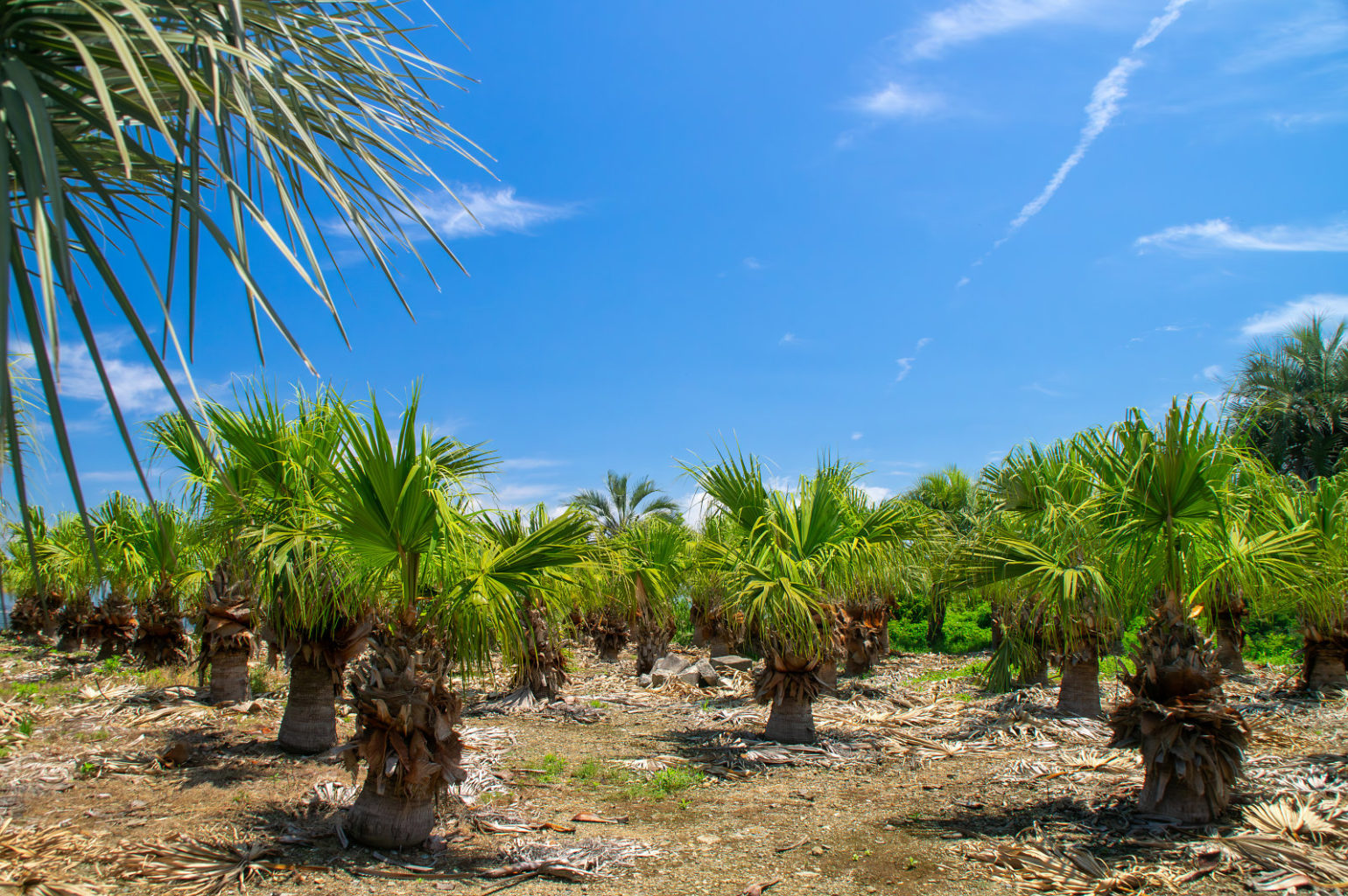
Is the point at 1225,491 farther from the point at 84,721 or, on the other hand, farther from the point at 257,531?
the point at 84,721

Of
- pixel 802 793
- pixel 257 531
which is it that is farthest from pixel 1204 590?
pixel 257 531

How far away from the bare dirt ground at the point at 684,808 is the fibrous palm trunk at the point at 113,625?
16.6ft

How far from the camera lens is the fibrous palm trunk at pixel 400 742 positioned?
17.3 ft

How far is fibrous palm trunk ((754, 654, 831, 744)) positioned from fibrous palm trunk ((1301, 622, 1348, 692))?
7.72m

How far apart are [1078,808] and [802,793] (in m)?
2.49

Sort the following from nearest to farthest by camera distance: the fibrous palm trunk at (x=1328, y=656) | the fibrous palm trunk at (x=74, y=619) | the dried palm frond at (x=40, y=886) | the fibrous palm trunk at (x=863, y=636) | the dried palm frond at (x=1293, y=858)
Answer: the dried palm frond at (x=40, y=886) → the dried palm frond at (x=1293, y=858) → the fibrous palm trunk at (x=1328, y=656) → the fibrous palm trunk at (x=863, y=636) → the fibrous palm trunk at (x=74, y=619)

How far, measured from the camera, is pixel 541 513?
1267 cm

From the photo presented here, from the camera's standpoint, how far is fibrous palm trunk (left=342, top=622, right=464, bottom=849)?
5.28 metres

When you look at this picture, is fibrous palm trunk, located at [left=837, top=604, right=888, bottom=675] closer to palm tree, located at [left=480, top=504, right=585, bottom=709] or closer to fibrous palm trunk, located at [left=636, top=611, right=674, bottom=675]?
fibrous palm trunk, located at [left=636, top=611, right=674, bottom=675]

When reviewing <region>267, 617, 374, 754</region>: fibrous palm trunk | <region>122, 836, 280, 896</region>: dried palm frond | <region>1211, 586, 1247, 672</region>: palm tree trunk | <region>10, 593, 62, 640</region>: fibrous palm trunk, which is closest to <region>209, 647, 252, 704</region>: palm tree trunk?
<region>267, 617, 374, 754</region>: fibrous palm trunk

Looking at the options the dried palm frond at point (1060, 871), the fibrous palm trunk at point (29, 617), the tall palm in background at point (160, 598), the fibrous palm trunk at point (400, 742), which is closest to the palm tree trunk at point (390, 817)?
the fibrous palm trunk at point (400, 742)

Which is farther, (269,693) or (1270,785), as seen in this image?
(269,693)

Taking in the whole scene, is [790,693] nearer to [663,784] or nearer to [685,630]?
[663,784]

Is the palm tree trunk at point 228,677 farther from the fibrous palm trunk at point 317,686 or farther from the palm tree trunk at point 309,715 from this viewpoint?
the palm tree trunk at point 309,715
